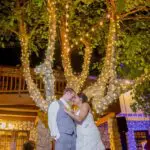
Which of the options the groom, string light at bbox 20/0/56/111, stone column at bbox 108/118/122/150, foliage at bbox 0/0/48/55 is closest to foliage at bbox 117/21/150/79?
string light at bbox 20/0/56/111

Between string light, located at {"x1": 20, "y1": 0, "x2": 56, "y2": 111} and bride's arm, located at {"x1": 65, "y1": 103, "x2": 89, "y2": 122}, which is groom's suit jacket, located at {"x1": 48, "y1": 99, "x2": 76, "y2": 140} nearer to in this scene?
bride's arm, located at {"x1": 65, "y1": 103, "x2": 89, "y2": 122}

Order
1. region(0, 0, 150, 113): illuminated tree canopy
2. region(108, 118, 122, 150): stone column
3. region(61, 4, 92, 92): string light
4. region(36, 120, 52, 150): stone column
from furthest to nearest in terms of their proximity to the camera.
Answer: region(108, 118, 122, 150): stone column < region(36, 120, 52, 150): stone column < region(61, 4, 92, 92): string light < region(0, 0, 150, 113): illuminated tree canopy

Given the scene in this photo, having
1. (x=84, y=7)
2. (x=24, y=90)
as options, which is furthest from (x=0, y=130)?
(x=84, y=7)

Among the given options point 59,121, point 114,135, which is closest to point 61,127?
point 59,121

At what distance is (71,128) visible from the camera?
491 centimetres

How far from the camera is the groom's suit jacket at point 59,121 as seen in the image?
4.84 meters

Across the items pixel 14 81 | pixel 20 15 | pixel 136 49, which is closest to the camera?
pixel 20 15

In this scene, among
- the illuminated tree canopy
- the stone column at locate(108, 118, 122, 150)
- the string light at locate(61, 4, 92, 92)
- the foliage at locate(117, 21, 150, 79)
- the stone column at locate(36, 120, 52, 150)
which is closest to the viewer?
the illuminated tree canopy

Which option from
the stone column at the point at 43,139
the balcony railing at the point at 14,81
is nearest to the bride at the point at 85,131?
the stone column at the point at 43,139

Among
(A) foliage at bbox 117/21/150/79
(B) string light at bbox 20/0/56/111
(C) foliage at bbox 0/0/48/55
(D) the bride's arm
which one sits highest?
(C) foliage at bbox 0/0/48/55

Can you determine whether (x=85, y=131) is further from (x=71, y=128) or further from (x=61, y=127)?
(x=61, y=127)

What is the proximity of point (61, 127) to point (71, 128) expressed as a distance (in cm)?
18

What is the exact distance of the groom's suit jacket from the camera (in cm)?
484

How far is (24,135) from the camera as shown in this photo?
1353 centimetres
